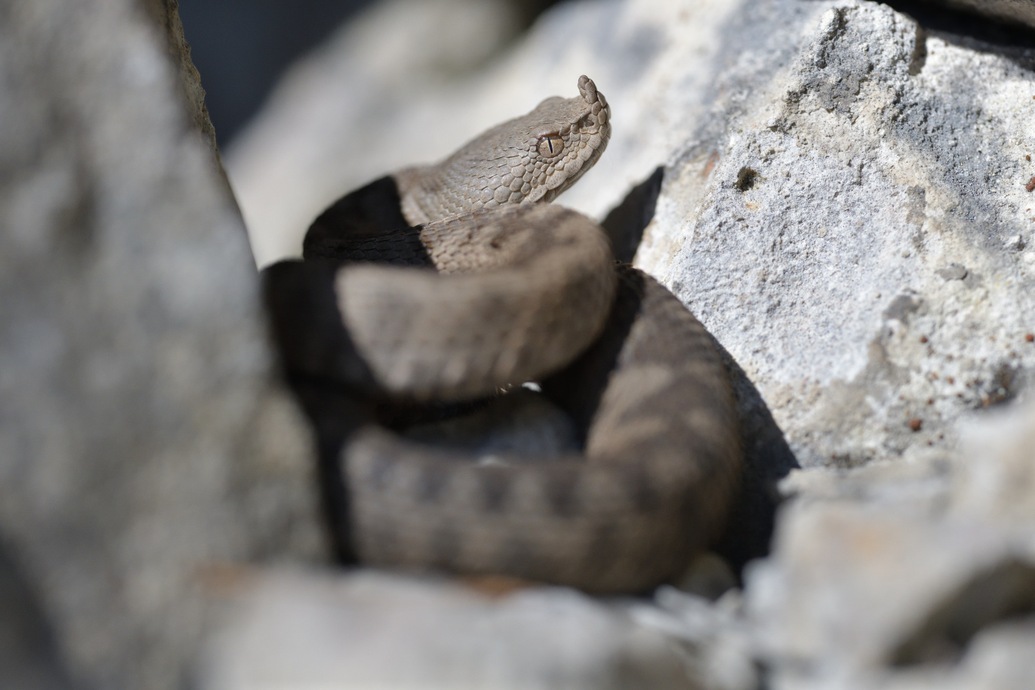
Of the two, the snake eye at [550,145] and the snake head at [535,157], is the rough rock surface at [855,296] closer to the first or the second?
the snake head at [535,157]

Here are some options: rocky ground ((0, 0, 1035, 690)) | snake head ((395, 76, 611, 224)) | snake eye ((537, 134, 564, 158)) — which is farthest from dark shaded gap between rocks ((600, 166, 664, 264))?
rocky ground ((0, 0, 1035, 690))

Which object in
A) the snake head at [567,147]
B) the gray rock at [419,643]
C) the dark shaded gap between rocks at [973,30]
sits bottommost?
the gray rock at [419,643]

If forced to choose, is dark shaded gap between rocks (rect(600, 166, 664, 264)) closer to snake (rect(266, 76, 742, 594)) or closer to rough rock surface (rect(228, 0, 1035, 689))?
rough rock surface (rect(228, 0, 1035, 689))

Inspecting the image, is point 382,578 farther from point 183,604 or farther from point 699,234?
point 699,234

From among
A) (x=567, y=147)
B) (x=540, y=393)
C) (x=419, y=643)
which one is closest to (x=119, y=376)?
(x=419, y=643)

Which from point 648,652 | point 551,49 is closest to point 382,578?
point 648,652

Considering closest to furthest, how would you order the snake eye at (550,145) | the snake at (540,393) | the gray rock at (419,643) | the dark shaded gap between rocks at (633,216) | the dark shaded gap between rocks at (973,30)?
the gray rock at (419,643) < the snake at (540,393) < the dark shaded gap between rocks at (973,30) < the dark shaded gap between rocks at (633,216) < the snake eye at (550,145)

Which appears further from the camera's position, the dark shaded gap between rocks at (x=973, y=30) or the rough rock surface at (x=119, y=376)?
the dark shaded gap between rocks at (x=973, y=30)

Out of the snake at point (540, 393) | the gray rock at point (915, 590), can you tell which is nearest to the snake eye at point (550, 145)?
the snake at point (540, 393)
